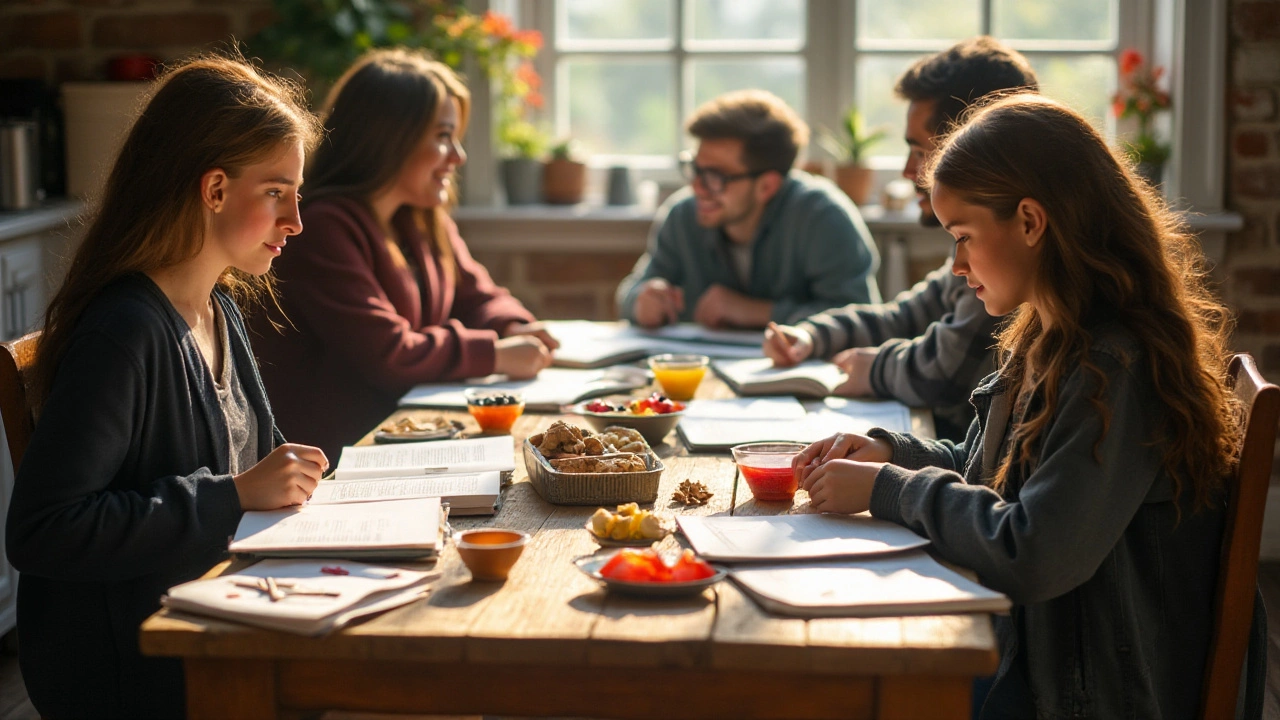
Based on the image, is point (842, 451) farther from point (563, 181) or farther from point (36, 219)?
point (563, 181)

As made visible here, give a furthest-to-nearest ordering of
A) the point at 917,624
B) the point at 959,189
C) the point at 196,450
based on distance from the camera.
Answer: the point at 196,450 → the point at 959,189 → the point at 917,624

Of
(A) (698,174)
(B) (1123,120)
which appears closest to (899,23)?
(B) (1123,120)

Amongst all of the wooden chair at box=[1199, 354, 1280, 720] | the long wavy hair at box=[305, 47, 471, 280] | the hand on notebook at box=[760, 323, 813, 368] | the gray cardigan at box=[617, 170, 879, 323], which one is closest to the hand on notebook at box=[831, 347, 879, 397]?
the hand on notebook at box=[760, 323, 813, 368]

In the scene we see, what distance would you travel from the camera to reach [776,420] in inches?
80.5

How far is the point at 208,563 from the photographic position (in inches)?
64.1

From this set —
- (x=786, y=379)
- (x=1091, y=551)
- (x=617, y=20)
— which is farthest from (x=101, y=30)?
(x=1091, y=551)

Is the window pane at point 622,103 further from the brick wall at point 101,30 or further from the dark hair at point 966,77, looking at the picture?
the dark hair at point 966,77

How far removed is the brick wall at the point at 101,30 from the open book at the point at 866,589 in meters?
3.00

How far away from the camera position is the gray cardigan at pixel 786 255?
3055 millimetres

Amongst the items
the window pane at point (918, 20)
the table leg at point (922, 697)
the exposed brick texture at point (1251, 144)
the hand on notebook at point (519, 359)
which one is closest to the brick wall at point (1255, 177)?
the exposed brick texture at point (1251, 144)

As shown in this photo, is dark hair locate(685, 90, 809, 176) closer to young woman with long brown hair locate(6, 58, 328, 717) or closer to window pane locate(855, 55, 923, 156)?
window pane locate(855, 55, 923, 156)

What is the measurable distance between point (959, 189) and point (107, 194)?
3.50 feet

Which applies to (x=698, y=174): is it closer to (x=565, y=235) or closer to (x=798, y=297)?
(x=798, y=297)

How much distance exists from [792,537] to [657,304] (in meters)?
1.61
